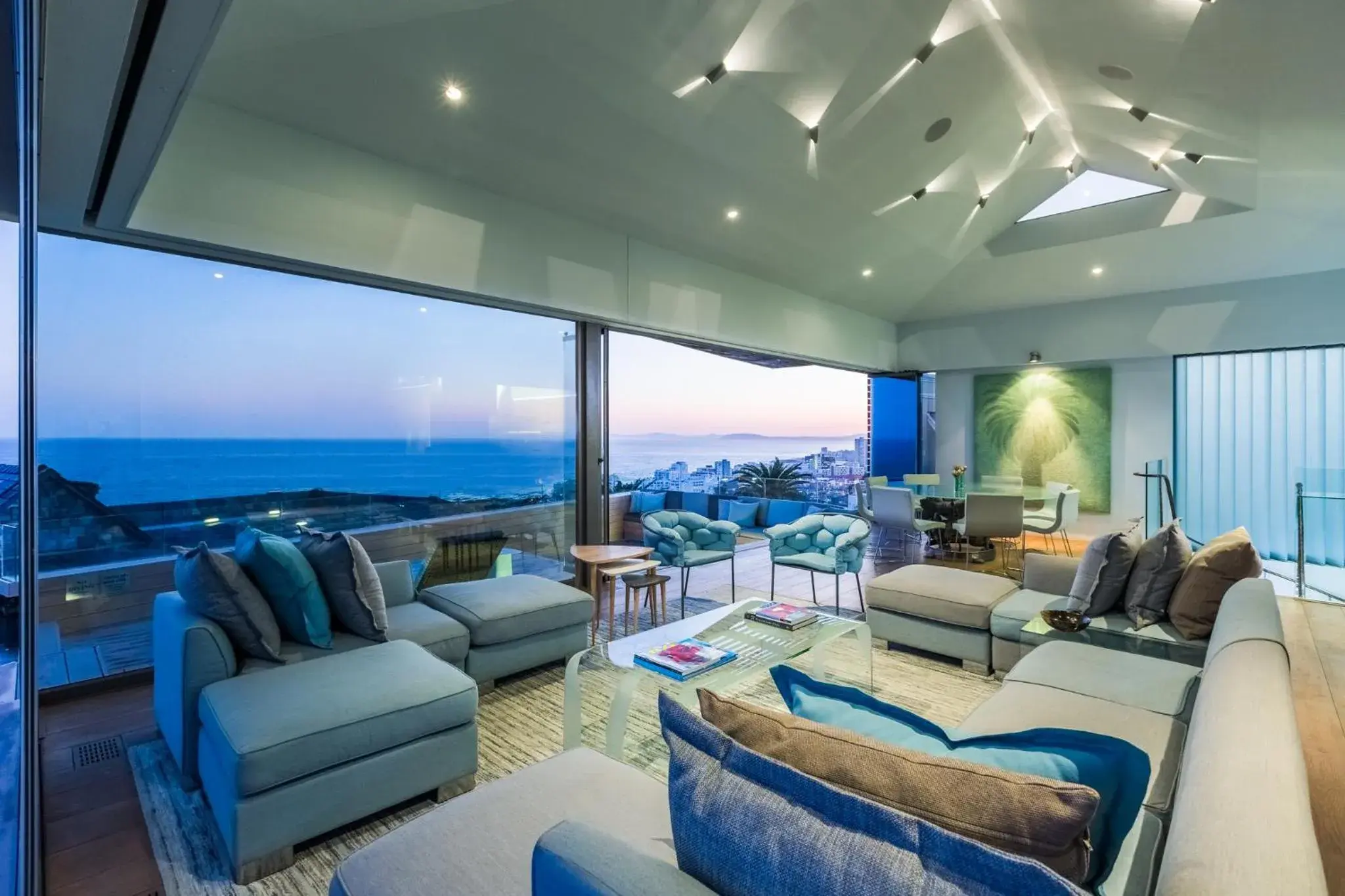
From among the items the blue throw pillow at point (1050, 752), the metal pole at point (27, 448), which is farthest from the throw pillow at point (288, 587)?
the blue throw pillow at point (1050, 752)

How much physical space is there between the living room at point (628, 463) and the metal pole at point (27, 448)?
2 centimetres

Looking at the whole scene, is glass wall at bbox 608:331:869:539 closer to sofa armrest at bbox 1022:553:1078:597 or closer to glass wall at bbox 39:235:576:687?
glass wall at bbox 39:235:576:687

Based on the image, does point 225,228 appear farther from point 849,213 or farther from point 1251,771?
point 849,213

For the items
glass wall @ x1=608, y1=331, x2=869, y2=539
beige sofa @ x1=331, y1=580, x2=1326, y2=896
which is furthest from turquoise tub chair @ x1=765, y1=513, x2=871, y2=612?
beige sofa @ x1=331, y1=580, x2=1326, y2=896

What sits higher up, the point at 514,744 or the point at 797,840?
the point at 797,840

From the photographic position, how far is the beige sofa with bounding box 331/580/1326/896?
83 centimetres

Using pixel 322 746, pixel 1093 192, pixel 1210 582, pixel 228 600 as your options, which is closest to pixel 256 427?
pixel 228 600

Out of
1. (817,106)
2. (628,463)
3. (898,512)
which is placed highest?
(817,106)

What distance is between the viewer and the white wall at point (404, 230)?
3.11 meters

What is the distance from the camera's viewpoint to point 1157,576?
281 centimetres

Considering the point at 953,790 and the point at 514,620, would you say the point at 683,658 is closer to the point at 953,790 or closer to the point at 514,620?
the point at 514,620

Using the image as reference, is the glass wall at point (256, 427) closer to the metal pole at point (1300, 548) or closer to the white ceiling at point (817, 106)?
the white ceiling at point (817, 106)

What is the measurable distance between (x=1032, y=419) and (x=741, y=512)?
406 centimetres

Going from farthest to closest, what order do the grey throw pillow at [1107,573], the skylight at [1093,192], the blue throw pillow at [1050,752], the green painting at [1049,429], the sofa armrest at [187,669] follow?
the green painting at [1049,429]
the skylight at [1093,192]
the grey throw pillow at [1107,573]
the sofa armrest at [187,669]
the blue throw pillow at [1050,752]
